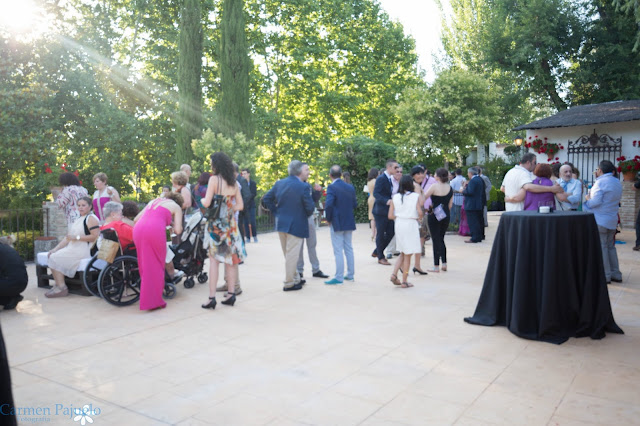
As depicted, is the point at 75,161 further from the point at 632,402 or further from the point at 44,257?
the point at 632,402

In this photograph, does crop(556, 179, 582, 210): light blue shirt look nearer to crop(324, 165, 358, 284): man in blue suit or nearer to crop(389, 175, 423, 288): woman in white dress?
crop(389, 175, 423, 288): woman in white dress

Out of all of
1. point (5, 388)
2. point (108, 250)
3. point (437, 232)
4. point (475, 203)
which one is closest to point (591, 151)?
point (475, 203)

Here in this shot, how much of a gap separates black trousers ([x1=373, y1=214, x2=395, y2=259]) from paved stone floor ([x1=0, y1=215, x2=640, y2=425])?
8.98 ft

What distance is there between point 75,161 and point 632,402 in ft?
75.1

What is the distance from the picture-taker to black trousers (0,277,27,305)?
6.54 m

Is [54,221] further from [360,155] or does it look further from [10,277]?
[360,155]

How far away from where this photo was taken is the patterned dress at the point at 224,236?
22.1 feet

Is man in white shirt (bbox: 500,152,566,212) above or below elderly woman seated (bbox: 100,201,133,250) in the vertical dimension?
above

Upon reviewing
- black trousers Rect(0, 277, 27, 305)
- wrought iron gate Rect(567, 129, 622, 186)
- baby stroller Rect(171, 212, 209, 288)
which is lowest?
black trousers Rect(0, 277, 27, 305)

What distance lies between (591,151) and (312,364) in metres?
16.5

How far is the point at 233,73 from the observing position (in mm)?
22469

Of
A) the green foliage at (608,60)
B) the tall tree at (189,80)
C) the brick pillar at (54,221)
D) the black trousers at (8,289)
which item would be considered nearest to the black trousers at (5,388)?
the black trousers at (8,289)

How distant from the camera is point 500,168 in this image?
28969mm

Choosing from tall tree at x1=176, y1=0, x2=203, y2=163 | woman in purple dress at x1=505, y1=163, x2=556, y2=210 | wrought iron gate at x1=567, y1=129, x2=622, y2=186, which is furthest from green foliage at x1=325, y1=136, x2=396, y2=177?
woman in purple dress at x1=505, y1=163, x2=556, y2=210
